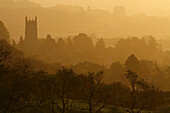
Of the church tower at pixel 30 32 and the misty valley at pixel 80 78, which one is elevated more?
the church tower at pixel 30 32

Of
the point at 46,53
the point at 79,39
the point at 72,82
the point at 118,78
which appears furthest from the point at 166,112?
the point at 79,39

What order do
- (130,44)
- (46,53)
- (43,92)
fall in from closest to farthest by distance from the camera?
(43,92)
(46,53)
(130,44)

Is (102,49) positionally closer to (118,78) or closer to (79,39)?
(79,39)

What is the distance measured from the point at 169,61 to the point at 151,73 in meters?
30.1

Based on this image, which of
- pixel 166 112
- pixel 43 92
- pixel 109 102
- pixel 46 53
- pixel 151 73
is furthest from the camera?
pixel 46 53

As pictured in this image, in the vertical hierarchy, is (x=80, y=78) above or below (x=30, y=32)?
below

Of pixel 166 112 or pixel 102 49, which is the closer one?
pixel 166 112

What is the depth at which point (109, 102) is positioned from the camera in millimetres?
27938

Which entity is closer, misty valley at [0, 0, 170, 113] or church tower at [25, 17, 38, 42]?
misty valley at [0, 0, 170, 113]

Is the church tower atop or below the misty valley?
atop

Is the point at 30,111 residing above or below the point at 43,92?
below

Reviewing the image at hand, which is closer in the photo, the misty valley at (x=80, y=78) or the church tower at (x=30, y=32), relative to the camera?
the misty valley at (x=80, y=78)

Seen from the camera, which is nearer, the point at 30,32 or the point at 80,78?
the point at 80,78

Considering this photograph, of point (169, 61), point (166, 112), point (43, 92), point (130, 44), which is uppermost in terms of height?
point (130, 44)
